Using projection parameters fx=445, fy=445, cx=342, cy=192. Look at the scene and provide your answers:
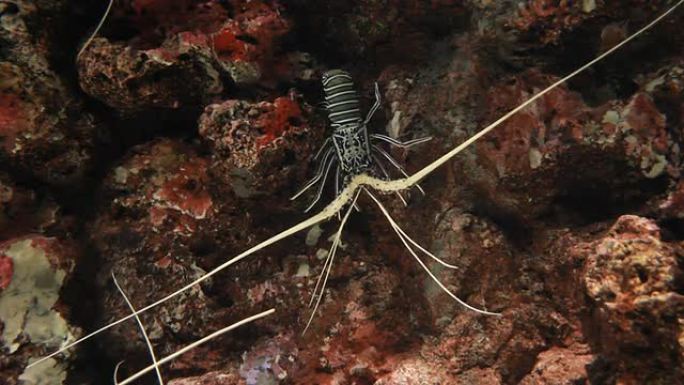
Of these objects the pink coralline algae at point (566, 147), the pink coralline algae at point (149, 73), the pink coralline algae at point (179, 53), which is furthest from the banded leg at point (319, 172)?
the pink coralline algae at point (566, 147)

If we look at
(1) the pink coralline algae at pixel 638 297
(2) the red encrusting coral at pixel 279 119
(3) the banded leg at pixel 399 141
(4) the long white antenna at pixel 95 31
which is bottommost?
(1) the pink coralline algae at pixel 638 297

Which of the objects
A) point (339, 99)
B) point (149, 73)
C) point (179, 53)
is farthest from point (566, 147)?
point (149, 73)

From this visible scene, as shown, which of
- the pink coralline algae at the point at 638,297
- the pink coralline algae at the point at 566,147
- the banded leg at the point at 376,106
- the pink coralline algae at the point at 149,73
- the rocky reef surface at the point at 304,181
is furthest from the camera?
the banded leg at the point at 376,106

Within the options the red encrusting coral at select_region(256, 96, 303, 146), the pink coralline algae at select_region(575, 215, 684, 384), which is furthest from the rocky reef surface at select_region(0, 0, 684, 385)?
the pink coralline algae at select_region(575, 215, 684, 384)

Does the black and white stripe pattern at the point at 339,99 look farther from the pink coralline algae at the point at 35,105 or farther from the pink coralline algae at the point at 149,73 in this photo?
the pink coralline algae at the point at 35,105

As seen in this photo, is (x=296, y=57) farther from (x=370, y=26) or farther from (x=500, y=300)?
(x=500, y=300)

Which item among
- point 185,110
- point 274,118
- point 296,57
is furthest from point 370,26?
point 185,110

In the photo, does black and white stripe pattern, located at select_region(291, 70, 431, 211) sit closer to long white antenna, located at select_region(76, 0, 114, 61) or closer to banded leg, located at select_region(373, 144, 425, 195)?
banded leg, located at select_region(373, 144, 425, 195)

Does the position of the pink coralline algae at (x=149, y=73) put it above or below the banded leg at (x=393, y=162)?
above
